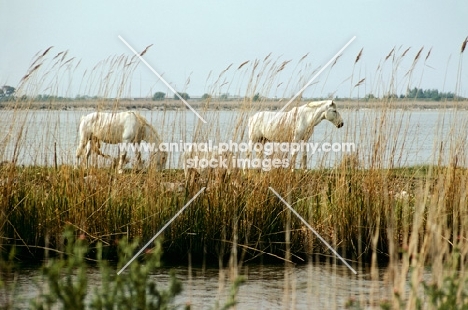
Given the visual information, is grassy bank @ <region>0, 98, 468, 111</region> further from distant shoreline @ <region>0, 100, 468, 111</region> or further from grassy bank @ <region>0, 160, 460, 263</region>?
grassy bank @ <region>0, 160, 460, 263</region>

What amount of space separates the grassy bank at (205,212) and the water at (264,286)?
221 millimetres

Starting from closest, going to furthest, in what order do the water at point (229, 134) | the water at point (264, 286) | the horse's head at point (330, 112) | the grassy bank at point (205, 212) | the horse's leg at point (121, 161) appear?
the water at point (264, 286) < the grassy bank at point (205, 212) < the water at point (229, 134) < the horse's leg at point (121, 161) < the horse's head at point (330, 112)

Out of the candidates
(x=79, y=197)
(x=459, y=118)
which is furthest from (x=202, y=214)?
(x=459, y=118)

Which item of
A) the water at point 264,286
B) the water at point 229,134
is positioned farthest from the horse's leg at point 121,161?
the water at point 264,286

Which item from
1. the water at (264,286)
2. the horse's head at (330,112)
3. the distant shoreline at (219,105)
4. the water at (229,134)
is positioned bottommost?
the water at (264,286)

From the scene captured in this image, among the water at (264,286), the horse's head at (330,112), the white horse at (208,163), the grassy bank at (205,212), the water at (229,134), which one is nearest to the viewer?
the water at (264,286)

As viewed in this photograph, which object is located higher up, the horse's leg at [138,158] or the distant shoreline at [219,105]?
the distant shoreline at [219,105]

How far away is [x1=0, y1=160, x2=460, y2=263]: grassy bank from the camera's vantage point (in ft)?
18.0

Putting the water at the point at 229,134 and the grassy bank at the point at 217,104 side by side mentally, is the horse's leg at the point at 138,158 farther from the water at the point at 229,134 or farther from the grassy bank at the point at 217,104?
the grassy bank at the point at 217,104

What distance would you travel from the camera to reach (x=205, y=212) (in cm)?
550

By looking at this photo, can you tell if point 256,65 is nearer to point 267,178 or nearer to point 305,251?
point 267,178

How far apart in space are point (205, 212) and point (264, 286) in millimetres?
807

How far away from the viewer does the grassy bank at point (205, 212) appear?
548 centimetres

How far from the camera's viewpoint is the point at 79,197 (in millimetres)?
5500
